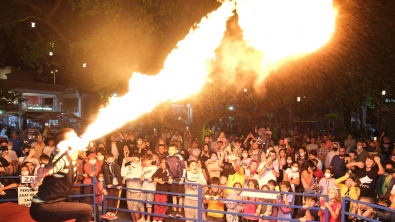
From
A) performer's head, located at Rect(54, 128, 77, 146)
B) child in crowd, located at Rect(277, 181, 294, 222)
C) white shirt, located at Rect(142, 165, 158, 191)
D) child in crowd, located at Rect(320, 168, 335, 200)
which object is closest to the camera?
performer's head, located at Rect(54, 128, 77, 146)

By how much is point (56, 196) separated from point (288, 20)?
806cm

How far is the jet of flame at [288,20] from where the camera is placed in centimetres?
899

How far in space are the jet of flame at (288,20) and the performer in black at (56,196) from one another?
7.21 metres

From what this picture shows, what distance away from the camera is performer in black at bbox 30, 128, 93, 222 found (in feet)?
13.7

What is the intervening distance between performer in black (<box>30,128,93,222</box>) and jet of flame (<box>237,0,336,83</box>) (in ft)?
23.6

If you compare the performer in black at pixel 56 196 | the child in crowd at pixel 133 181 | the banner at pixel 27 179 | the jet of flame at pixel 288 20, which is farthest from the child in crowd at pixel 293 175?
the banner at pixel 27 179

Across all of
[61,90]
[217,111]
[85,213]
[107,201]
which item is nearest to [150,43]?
[217,111]

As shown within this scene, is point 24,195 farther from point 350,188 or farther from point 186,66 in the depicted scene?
point 350,188

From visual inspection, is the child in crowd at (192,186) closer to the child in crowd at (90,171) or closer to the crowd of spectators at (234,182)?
the crowd of spectators at (234,182)

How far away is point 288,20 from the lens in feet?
30.2

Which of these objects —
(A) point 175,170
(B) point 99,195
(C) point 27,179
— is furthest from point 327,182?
(C) point 27,179

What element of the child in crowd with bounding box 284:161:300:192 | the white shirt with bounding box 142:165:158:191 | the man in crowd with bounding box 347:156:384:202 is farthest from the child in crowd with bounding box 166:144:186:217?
the man in crowd with bounding box 347:156:384:202

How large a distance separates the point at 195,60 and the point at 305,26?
3.65 m

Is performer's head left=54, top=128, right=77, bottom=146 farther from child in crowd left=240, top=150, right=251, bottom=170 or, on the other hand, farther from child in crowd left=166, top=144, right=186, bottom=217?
child in crowd left=240, top=150, right=251, bottom=170
